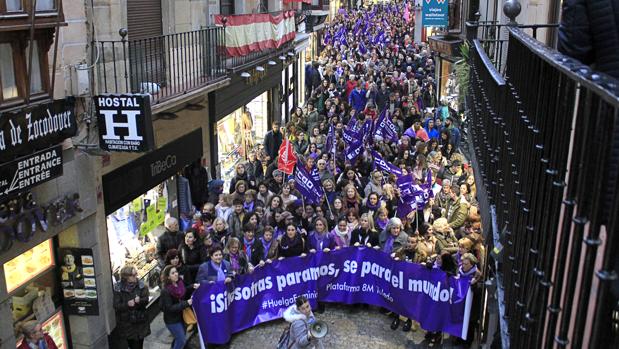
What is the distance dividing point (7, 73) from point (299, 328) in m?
5.07

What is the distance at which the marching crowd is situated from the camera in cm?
1031

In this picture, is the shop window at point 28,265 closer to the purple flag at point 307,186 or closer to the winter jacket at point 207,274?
the winter jacket at point 207,274

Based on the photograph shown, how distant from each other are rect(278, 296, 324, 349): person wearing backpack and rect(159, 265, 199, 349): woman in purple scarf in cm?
194

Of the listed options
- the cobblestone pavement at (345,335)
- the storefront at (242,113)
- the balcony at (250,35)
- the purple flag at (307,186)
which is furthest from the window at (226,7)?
the cobblestone pavement at (345,335)

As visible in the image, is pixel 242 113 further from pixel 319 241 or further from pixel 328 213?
pixel 319 241

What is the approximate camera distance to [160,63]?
12.8 meters

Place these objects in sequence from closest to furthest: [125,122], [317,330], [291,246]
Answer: [317,330], [125,122], [291,246]

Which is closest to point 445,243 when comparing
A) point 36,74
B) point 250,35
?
point 36,74

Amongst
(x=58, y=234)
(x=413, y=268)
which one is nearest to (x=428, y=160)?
(x=413, y=268)

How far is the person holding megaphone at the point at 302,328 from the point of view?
28.8 feet

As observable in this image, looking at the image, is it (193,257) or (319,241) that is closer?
(193,257)

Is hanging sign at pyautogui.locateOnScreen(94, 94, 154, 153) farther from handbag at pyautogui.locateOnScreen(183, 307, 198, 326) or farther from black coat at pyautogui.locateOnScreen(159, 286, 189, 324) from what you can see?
handbag at pyautogui.locateOnScreen(183, 307, 198, 326)

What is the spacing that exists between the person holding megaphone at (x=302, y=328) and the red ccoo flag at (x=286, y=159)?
564cm

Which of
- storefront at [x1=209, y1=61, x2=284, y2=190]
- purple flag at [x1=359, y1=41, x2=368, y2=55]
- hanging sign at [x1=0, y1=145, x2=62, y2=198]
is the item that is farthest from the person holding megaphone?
purple flag at [x1=359, y1=41, x2=368, y2=55]
